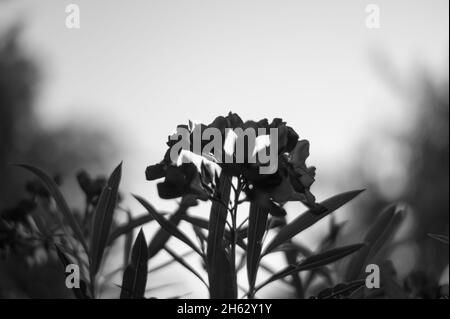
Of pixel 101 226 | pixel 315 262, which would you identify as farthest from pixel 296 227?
pixel 101 226

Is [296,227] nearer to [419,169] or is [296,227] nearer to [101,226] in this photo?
[101,226]

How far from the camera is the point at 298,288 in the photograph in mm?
1341

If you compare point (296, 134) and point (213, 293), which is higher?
point (296, 134)

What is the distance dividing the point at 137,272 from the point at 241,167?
272 millimetres

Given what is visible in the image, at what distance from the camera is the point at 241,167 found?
0.82m

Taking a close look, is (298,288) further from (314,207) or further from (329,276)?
(314,207)

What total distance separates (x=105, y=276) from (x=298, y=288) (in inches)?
19.8

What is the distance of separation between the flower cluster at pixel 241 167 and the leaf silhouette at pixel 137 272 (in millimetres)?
125

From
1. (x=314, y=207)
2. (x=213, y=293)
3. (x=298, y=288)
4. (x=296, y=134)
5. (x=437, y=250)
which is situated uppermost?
(x=296, y=134)

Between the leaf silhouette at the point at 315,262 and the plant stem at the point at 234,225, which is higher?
the plant stem at the point at 234,225

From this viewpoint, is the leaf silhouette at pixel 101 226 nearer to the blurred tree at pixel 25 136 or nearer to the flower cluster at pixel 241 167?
the flower cluster at pixel 241 167

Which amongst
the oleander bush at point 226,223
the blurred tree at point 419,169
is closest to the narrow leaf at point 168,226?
the oleander bush at point 226,223

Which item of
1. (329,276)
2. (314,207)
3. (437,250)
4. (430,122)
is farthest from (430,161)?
(314,207)

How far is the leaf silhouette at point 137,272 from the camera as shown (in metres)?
0.93
